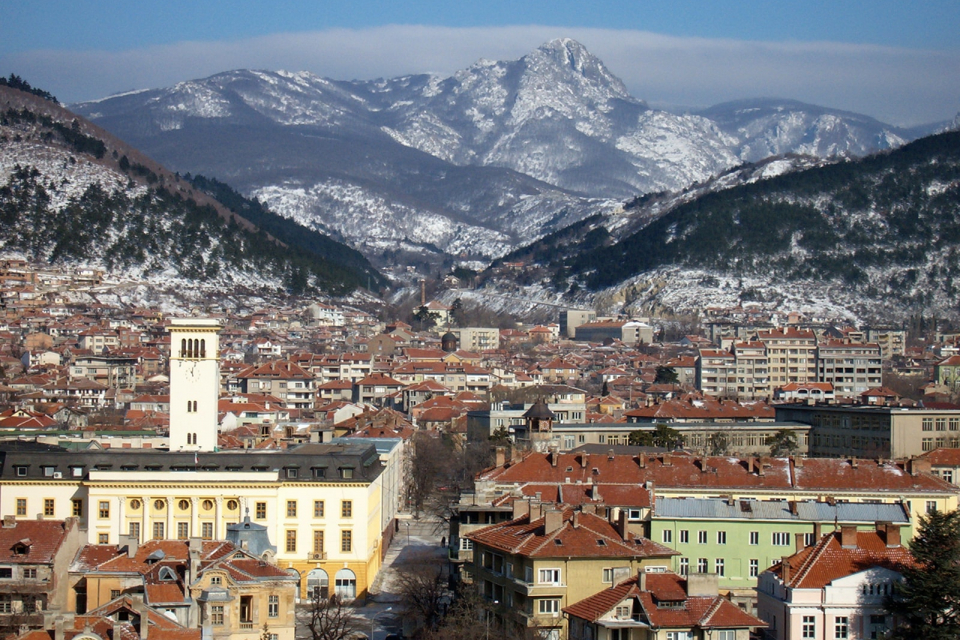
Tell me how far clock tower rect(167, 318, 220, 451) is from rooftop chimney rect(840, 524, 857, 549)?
3166 centimetres

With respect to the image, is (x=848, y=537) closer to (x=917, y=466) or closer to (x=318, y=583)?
(x=917, y=466)

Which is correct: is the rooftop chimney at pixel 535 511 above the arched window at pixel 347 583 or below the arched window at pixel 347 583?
above

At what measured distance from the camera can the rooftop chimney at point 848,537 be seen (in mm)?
43119

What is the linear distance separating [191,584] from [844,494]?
2487 centimetres

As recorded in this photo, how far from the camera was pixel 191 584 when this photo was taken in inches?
1650

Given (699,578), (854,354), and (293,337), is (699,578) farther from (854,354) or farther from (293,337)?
(293,337)

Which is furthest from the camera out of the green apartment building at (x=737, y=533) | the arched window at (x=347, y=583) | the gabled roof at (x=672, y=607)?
the arched window at (x=347, y=583)

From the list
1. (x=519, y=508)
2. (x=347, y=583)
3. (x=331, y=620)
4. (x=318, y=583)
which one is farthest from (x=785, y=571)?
(x=318, y=583)

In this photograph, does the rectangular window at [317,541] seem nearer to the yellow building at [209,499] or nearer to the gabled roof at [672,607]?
the yellow building at [209,499]

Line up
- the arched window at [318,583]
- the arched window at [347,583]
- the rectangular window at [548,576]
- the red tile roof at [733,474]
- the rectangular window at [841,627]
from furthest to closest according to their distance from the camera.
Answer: the red tile roof at [733,474] < the arched window at [347,583] < the arched window at [318,583] < the rectangular window at [548,576] < the rectangular window at [841,627]

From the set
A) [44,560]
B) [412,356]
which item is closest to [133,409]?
[412,356]

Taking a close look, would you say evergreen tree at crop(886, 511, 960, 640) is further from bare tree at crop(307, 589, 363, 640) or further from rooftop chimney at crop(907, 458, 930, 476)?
rooftop chimney at crop(907, 458, 930, 476)

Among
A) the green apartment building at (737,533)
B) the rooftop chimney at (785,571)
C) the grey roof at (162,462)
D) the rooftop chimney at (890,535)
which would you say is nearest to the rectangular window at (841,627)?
the rooftop chimney at (785,571)

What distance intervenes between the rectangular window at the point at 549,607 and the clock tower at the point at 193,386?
27.9 meters
